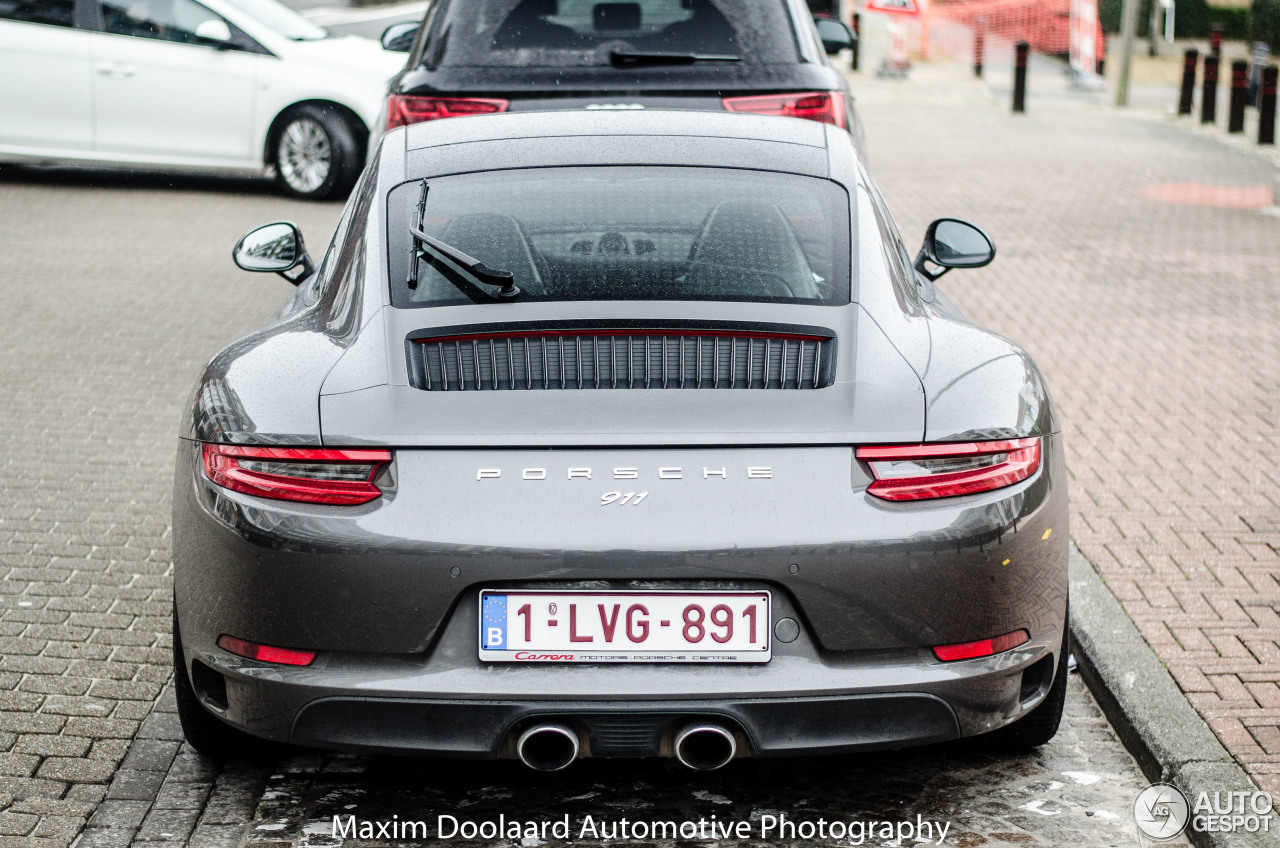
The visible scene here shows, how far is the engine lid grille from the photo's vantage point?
10.7ft

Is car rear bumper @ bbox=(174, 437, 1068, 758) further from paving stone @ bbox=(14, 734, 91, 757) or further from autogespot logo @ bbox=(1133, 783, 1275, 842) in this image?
paving stone @ bbox=(14, 734, 91, 757)

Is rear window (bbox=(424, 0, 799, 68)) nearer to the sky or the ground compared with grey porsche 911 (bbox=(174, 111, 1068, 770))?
nearer to the sky

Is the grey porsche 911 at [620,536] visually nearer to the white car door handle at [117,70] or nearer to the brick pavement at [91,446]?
the brick pavement at [91,446]

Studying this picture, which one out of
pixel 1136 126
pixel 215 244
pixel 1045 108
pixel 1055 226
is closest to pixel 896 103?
pixel 1045 108

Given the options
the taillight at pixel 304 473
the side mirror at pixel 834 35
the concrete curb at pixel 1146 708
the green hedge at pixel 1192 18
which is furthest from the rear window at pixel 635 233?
the green hedge at pixel 1192 18

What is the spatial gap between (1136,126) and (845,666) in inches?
694

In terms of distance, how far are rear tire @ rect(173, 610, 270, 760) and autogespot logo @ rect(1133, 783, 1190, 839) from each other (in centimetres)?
206

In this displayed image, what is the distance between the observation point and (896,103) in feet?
70.0

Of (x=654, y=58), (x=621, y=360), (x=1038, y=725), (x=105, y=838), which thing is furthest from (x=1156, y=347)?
(x=105, y=838)

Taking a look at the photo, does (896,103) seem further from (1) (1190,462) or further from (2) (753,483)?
(2) (753,483)

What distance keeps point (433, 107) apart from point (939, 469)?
4948 millimetres

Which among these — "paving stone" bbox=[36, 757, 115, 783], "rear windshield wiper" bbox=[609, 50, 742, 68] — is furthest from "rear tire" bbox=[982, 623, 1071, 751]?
"rear windshield wiper" bbox=[609, 50, 742, 68]

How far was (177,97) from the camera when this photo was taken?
40.5 feet

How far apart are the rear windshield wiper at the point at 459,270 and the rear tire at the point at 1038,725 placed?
152 cm
